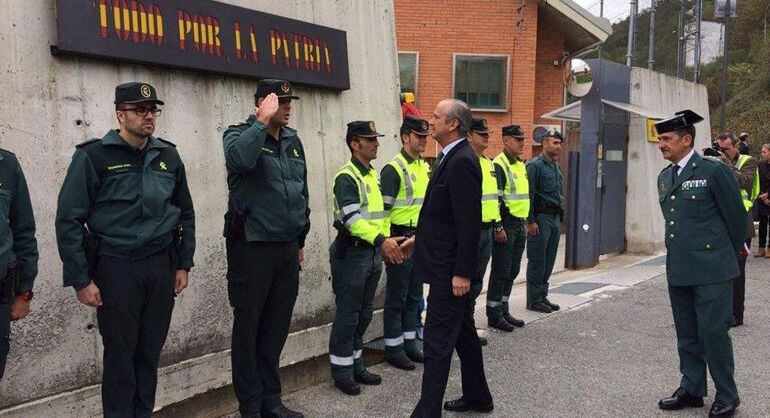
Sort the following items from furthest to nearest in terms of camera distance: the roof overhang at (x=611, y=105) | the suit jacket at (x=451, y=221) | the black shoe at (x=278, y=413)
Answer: the roof overhang at (x=611, y=105), the black shoe at (x=278, y=413), the suit jacket at (x=451, y=221)

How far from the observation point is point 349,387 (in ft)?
16.5

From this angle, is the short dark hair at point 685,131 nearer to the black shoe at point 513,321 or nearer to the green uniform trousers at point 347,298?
the green uniform trousers at point 347,298

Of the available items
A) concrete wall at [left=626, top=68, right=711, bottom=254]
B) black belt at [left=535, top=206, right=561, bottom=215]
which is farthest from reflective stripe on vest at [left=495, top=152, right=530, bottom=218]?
concrete wall at [left=626, top=68, right=711, bottom=254]

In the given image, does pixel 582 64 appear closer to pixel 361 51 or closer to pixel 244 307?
pixel 361 51

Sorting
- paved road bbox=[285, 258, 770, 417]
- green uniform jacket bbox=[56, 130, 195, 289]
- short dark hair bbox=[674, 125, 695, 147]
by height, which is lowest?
paved road bbox=[285, 258, 770, 417]

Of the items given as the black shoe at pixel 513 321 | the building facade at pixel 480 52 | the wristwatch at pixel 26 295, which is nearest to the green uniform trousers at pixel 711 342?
the black shoe at pixel 513 321

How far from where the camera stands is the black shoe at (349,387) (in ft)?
16.5

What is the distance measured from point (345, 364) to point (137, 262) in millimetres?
2009

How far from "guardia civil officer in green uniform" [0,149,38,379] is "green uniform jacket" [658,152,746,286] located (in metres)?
4.00

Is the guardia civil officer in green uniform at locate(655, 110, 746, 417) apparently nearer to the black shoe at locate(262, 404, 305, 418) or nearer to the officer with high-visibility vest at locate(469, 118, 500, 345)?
the officer with high-visibility vest at locate(469, 118, 500, 345)

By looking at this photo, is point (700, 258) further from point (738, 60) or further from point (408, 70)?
point (738, 60)

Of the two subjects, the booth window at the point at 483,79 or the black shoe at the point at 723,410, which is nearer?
the black shoe at the point at 723,410

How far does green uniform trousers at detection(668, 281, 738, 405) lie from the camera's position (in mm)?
4566

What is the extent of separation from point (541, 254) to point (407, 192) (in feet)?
8.59
